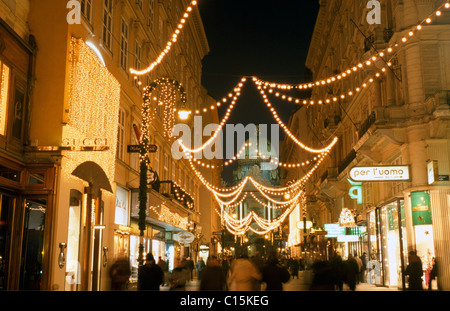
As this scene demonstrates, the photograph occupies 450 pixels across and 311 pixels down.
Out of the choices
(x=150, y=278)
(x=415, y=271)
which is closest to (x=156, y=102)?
(x=415, y=271)

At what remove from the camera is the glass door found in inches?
611

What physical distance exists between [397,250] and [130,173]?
44.0 feet

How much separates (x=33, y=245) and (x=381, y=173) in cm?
1486

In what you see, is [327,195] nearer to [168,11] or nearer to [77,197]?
[168,11]

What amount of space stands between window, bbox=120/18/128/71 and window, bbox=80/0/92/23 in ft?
14.2

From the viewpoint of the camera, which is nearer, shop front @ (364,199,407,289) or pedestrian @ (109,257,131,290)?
pedestrian @ (109,257,131,290)

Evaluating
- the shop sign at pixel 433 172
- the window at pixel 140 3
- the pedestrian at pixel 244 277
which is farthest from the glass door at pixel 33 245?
the shop sign at pixel 433 172

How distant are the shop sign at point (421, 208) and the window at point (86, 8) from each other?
15184 millimetres

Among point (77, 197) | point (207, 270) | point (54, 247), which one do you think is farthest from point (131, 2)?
point (207, 270)

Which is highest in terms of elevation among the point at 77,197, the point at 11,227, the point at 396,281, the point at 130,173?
the point at 130,173

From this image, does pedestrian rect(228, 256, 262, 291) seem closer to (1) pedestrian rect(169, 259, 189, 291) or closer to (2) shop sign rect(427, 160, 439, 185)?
(1) pedestrian rect(169, 259, 189, 291)

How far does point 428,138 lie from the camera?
23188 mm

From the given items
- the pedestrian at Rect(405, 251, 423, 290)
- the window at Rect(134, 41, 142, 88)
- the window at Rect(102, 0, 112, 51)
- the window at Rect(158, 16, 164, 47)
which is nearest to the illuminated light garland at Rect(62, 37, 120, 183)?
the window at Rect(102, 0, 112, 51)

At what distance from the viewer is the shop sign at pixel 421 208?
888 inches
